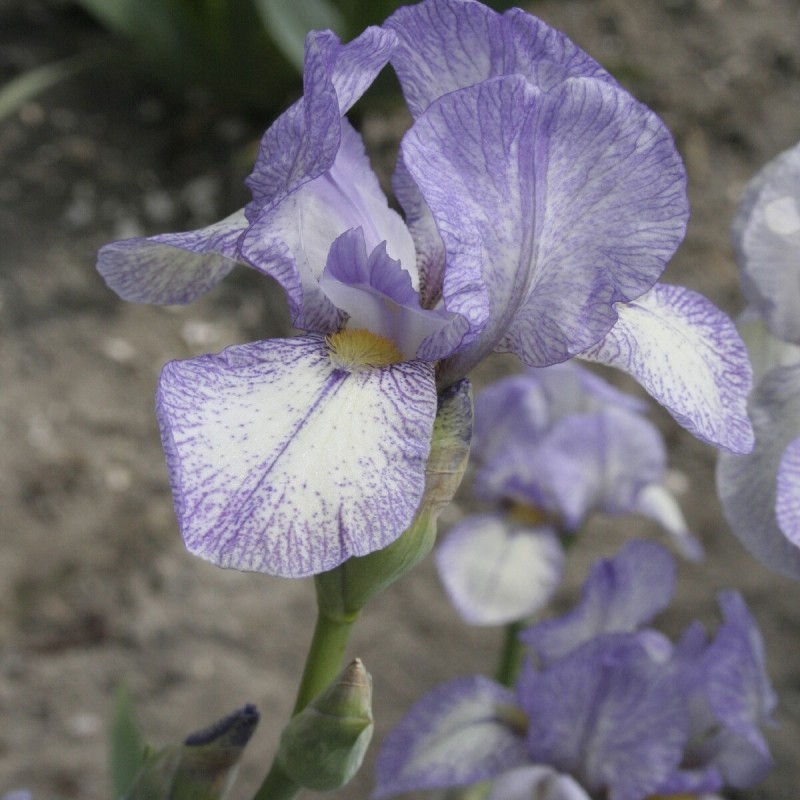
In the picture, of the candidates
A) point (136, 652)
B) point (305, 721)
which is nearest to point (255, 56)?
point (136, 652)

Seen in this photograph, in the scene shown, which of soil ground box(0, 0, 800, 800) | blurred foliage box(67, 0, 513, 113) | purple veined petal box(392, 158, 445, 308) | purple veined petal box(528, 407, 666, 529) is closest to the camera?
purple veined petal box(392, 158, 445, 308)

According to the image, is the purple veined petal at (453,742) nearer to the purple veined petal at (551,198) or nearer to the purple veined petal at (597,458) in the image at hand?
the purple veined petal at (597,458)

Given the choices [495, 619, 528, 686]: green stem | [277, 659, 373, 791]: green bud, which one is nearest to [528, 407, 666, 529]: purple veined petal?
[495, 619, 528, 686]: green stem

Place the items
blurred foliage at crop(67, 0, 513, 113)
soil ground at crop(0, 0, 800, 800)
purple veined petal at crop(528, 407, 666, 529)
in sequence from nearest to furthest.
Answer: purple veined petal at crop(528, 407, 666, 529) < soil ground at crop(0, 0, 800, 800) < blurred foliage at crop(67, 0, 513, 113)

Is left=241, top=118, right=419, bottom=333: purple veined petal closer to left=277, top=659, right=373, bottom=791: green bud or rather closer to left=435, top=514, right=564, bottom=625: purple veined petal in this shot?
left=277, top=659, right=373, bottom=791: green bud

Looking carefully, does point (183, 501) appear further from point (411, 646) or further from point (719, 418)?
point (411, 646)

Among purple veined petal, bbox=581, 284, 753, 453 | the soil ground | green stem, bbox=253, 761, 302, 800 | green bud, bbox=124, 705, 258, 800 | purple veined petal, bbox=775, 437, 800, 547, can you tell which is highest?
purple veined petal, bbox=581, 284, 753, 453

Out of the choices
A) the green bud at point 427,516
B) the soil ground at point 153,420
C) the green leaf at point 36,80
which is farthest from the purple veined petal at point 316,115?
the green leaf at point 36,80
